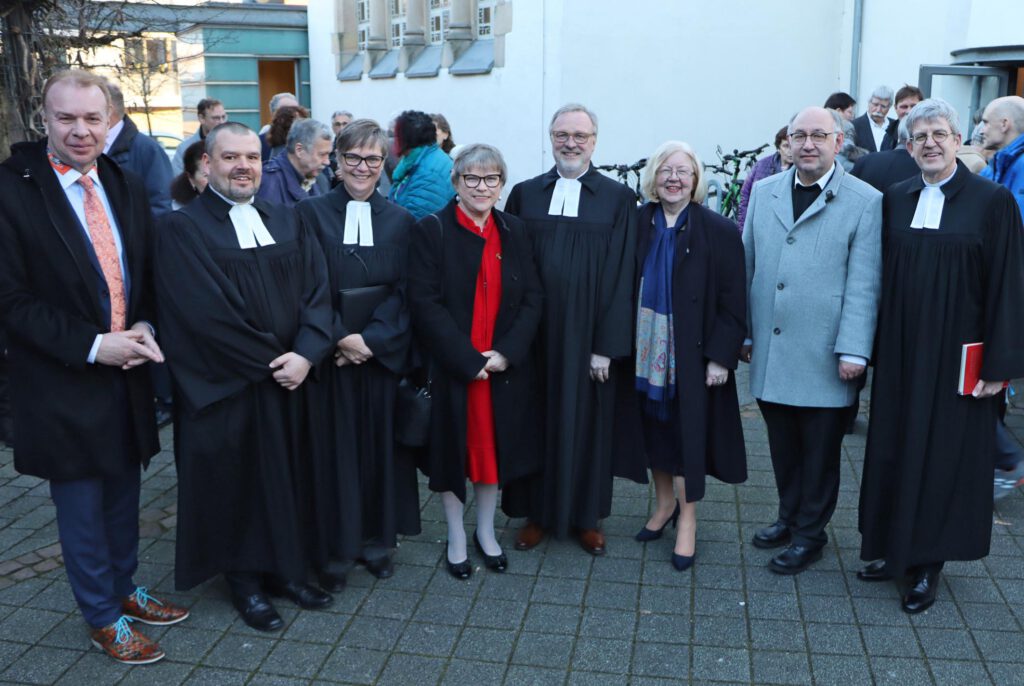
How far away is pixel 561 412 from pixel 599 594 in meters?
0.81

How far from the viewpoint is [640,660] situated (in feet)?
12.6

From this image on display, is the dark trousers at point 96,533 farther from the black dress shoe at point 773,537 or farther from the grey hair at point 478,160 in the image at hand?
the black dress shoe at point 773,537

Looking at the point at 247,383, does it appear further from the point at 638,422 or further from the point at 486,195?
the point at 638,422

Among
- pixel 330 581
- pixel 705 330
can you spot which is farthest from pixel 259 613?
pixel 705 330

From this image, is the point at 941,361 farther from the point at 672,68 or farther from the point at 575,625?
the point at 672,68

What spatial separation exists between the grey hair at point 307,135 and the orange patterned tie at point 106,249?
1.73 m

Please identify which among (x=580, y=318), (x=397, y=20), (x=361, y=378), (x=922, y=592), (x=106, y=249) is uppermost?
(x=397, y=20)

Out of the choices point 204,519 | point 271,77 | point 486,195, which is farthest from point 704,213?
point 271,77

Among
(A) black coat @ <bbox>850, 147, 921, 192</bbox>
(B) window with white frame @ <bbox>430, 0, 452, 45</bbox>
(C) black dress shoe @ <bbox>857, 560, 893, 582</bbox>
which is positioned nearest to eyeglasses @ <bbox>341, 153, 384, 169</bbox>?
(C) black dress shoe @ <bbox>857, 560, 893, 582</bbox>

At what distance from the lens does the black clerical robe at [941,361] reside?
4.02 m

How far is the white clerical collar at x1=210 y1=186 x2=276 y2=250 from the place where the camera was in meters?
3.93

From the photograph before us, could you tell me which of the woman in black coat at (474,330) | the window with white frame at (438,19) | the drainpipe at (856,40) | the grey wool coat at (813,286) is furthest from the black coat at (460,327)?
the window with white frame at (438,19)

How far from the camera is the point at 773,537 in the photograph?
16.0ft

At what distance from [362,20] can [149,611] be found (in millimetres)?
20290
